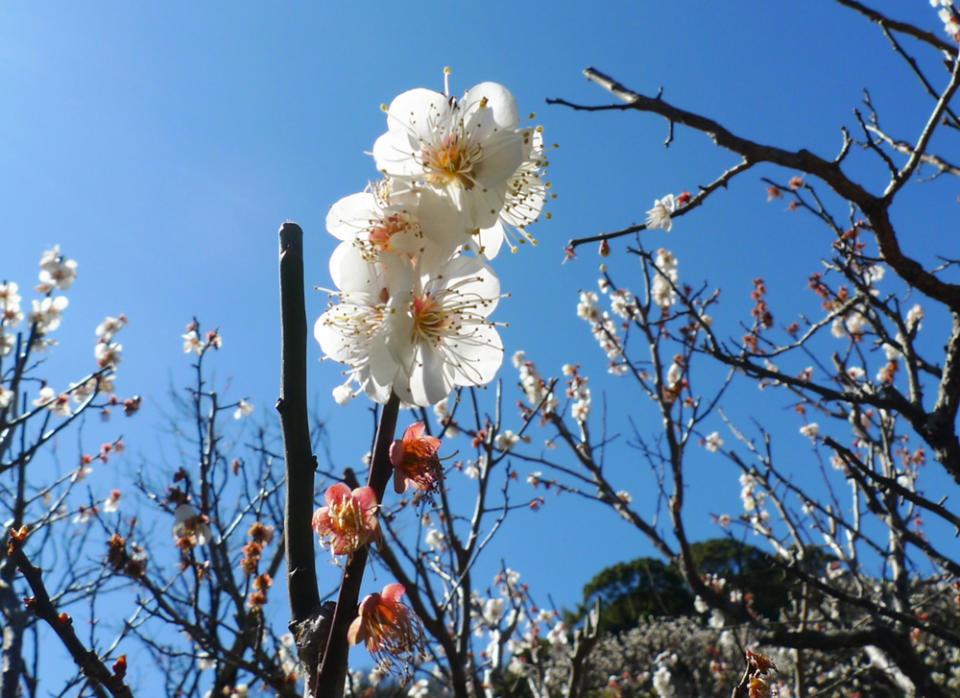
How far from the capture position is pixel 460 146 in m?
1.20

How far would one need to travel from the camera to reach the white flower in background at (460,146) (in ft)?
3.55

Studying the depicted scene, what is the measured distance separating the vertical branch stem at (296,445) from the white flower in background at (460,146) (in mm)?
275

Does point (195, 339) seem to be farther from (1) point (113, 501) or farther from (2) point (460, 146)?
(2) point (460, 146)

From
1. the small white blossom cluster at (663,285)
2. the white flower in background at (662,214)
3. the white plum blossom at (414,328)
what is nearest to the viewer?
the white plum blossom at (414,328)

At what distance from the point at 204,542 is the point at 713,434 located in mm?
6697

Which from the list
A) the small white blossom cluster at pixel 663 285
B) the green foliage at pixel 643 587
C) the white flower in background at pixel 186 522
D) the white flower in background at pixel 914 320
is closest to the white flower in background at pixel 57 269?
the white flower in background at pixel 186 522

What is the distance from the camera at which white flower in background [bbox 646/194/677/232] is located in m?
3.33

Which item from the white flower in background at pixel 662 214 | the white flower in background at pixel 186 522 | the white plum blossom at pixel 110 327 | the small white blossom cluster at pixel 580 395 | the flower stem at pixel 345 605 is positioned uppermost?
the white plum blossom at pixel 110 327

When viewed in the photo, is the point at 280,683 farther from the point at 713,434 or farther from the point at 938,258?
the point at 713,434

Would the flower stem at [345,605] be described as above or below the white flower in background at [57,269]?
below

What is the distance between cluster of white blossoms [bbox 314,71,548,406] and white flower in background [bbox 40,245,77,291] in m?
7.22

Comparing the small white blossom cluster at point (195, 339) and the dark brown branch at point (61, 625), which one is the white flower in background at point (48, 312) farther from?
the dark brown branch at point (61, 625)

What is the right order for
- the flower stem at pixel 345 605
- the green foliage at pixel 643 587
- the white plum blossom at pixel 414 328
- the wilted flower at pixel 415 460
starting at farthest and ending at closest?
the green foliage at pixel 643 587 → the white plum blossom at pixel 414 328 → the wilted flower at pixel 415 460 → the flower stem at pixel 345 605

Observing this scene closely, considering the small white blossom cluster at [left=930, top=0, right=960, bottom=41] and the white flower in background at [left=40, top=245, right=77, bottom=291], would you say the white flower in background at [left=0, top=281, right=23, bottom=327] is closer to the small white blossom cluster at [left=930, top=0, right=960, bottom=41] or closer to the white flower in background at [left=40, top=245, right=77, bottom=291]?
the white flower in background at [left=40, top=245, right=77, bottom=291]
